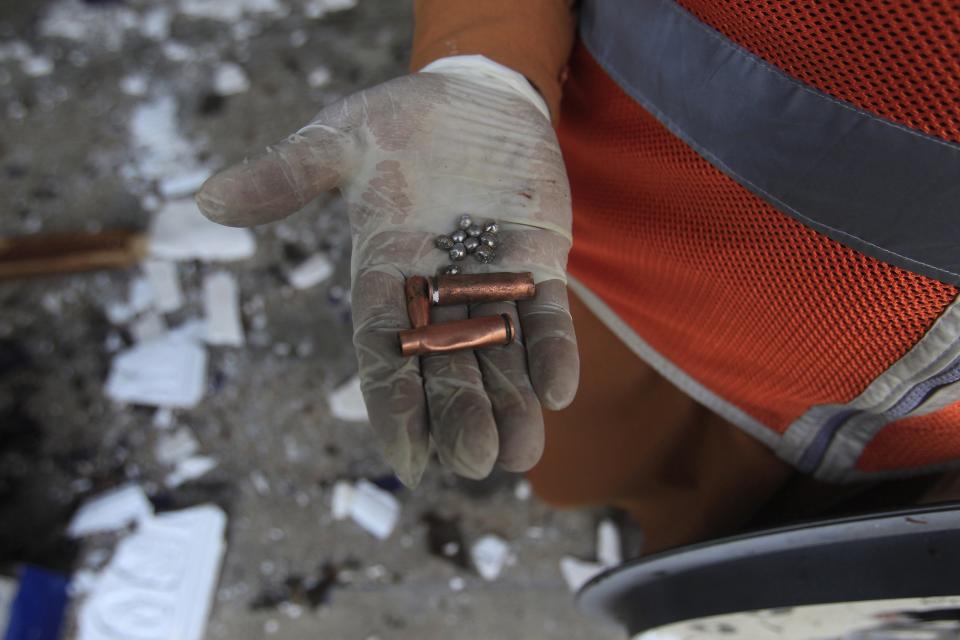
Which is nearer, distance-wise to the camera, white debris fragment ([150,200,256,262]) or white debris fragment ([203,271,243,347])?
white debris fragment ([203,271,243,347])

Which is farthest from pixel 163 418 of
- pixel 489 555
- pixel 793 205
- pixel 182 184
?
pixel 793 205

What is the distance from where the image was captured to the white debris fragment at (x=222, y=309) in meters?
3.03

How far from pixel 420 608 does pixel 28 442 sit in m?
1.81

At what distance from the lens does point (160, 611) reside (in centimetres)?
256

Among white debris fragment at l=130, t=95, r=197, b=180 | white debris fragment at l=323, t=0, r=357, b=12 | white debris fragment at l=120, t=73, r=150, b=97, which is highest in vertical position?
white debris fragment at l=323, t=0, r=357, b=12

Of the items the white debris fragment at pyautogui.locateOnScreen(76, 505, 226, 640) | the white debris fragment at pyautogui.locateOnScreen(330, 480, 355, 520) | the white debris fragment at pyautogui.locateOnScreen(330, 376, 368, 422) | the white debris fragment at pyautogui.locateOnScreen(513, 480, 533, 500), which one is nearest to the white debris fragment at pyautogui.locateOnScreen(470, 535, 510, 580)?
the white debris fragment at pyautogui.locateOnScreen(513, 480, 533, 500)

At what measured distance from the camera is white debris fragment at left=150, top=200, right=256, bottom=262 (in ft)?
10.5

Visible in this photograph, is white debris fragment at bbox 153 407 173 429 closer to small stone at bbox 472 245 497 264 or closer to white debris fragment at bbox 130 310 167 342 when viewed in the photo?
white debris fragment at bbox 130 310 167 342

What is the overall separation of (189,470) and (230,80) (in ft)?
6.98

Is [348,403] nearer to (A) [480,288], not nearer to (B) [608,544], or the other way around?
(B) [608,544]

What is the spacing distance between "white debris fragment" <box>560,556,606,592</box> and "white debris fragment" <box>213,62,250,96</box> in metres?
2.91

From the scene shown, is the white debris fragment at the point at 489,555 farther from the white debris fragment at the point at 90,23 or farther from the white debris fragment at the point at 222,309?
the white debris fragment at the point at 90,23

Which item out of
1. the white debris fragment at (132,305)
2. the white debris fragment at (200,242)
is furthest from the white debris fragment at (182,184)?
the white debris fragment at (132,305)

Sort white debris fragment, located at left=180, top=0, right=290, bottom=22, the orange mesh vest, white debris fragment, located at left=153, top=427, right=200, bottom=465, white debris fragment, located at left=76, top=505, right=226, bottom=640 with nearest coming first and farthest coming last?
the orange mesh vest → white debris fragment, located at left=76, top=505, right=226, bottom=640 → white debris fragment, located at left=153, top=427, right=200, bottom=465 → white debris fragment, located at left=180, top=0, right=290, bottom=22
